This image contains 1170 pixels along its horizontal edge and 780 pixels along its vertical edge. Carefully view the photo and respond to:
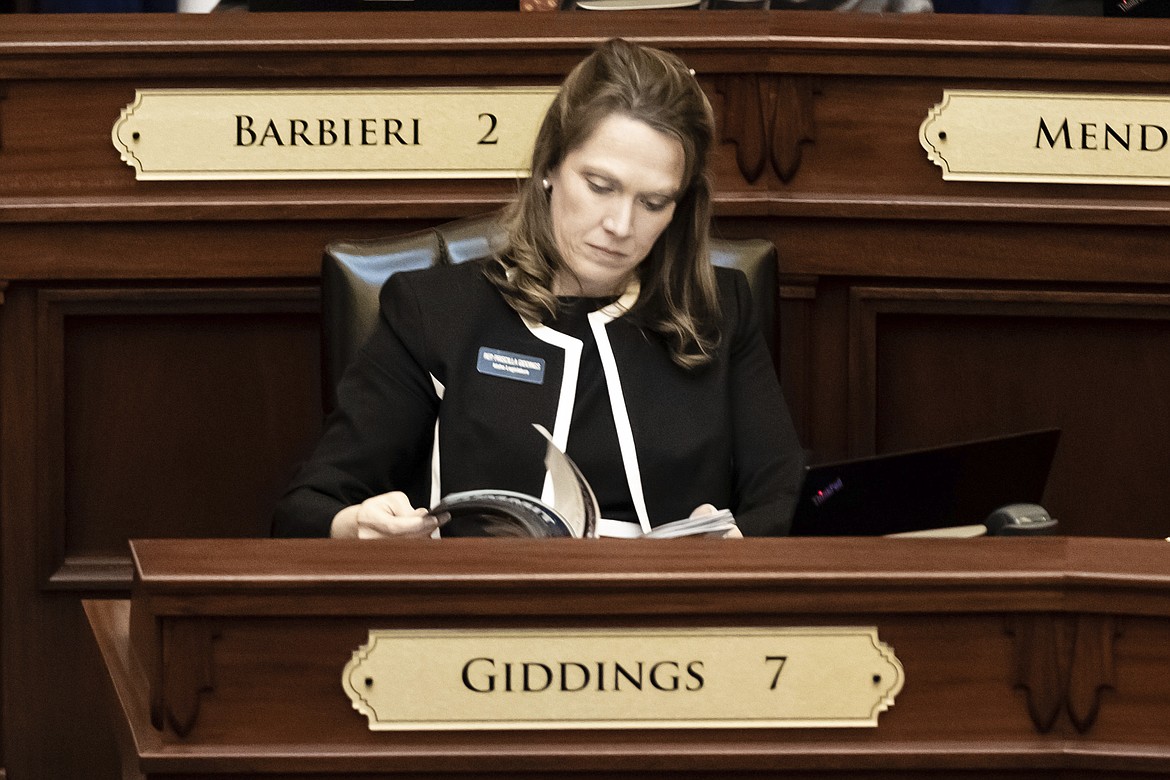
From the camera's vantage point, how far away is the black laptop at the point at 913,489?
1.48 meters

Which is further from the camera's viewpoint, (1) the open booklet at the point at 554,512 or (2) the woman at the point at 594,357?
(2) the woman at the point at 594,357

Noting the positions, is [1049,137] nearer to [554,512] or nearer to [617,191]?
[617,191]

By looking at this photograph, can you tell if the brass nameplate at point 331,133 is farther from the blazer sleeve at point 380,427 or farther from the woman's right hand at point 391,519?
the woman's right hand at point 391,519

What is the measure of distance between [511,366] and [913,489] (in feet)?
2.35

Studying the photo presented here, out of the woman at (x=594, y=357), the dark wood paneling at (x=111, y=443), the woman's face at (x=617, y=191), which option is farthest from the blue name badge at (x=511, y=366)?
the dark wood paneling at (x=111, y=443)

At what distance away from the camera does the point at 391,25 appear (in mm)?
2311

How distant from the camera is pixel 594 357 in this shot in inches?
84.1

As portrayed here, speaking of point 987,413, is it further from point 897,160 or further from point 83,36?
point 83,36

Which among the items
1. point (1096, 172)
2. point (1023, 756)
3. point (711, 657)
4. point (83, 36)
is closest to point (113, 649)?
point (711, 657)

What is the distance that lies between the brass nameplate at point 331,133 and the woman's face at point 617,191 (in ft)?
0.74

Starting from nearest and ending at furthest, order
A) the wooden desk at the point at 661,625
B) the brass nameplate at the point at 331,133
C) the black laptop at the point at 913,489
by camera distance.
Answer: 1. the wooden desk at the point at 661,625
2. the black laptop at the point at 913,489
3. the brass nameplate at the point at 331,133

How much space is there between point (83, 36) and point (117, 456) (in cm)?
57

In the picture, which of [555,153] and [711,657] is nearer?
[711,657]

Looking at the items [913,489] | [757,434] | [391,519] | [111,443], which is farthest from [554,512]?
[111,443]
